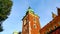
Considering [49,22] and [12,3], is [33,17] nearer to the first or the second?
[49,22]

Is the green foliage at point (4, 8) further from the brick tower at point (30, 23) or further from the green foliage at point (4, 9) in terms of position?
the brick tower at point (30, 23)

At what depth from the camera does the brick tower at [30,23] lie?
46094 millimetres

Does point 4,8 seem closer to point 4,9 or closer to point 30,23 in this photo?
point 4,9

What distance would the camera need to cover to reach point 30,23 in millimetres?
47219

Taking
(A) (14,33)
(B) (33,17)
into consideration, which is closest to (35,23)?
(B) (33,17)

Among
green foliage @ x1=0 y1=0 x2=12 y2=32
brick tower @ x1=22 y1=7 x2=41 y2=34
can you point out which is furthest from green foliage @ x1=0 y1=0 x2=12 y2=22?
brick tower @ x1=22 y1=7 x2=41 y2=34

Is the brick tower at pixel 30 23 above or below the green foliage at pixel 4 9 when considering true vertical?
below

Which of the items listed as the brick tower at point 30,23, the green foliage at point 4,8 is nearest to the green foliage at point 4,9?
the green foliage at point 4,8

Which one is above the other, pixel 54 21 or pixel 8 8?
pixel 8 8

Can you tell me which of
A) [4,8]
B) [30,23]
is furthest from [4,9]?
[30,23]

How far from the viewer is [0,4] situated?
18.2 metres

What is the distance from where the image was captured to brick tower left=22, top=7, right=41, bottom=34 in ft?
151

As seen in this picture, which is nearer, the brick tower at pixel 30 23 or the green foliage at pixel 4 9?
the green foliage at pixel 4 9

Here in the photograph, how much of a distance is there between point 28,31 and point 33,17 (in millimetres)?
5966
